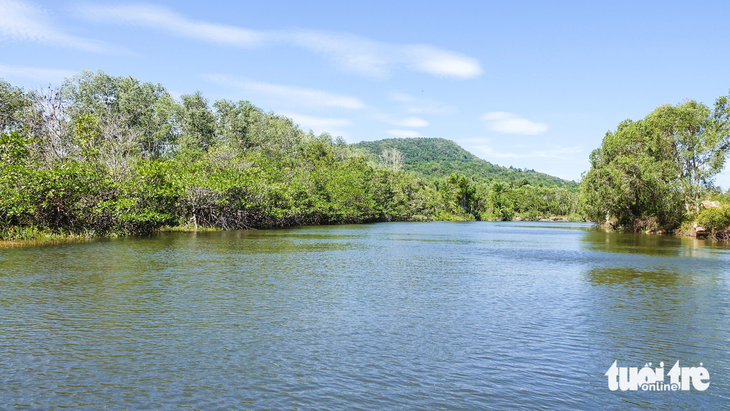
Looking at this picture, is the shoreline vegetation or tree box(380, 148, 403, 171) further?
tree box(380, 148, 403, 171)

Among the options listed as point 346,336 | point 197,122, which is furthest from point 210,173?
point 346,336

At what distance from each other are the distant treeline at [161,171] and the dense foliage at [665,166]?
4648 cm

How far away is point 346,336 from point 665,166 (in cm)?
6027

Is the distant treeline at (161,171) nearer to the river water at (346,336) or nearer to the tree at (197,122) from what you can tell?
the tree at (197,122)

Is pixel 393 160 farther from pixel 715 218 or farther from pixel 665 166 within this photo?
pixel 715 218

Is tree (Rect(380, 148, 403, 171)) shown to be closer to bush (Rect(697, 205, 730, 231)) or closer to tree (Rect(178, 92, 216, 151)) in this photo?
tree (Rect(178, 92, 216, 151))

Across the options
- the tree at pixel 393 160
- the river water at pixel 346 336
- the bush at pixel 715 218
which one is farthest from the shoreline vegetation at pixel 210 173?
the tree at pixel 393 160

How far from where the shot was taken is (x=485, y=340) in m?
12.4

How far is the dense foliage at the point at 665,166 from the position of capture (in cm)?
5459

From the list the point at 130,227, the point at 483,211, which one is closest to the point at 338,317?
the point at 130,227

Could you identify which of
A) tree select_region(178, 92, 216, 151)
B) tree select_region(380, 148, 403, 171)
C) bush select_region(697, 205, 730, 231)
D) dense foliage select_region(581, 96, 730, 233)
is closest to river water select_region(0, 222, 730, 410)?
bush select_region(697, 205, 730, 231)

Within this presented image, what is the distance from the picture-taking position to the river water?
28.8ft

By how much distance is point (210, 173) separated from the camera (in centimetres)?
6175

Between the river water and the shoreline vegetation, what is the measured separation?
16577mm
